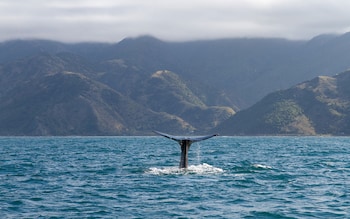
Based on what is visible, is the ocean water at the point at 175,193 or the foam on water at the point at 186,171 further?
the foam on water at the point at 186,171

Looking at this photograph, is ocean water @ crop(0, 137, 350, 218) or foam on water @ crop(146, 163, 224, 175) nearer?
ocean water @ crop(0, 137, 350, 218)

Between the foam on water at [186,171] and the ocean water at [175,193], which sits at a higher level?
the foam on water at [186,171]

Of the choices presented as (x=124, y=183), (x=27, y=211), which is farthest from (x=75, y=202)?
(x=124, y=183)

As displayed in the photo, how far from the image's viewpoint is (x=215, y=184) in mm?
58625

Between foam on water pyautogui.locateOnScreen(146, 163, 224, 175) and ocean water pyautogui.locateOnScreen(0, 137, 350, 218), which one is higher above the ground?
foam on water pyautogui.locateOnScreen(146, 163, 224, 175)

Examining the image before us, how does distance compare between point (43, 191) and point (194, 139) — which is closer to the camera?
point (43, 191)

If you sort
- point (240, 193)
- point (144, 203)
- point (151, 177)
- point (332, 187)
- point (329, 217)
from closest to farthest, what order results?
point (329, 217)
point (144, 203)
point (240, 193)
point (332, 187)
point (151, 177)

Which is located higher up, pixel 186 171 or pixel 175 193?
pixel 186 171

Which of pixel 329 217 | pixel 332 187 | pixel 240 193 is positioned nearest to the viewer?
pixel 329 217

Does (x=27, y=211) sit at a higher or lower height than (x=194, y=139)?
lower

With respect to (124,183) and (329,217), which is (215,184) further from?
(329,217)

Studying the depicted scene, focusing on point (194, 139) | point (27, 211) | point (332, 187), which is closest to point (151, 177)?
point (194, 139)

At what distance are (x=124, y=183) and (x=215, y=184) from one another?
7950 millimetres

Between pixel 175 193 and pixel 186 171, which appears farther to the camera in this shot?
pixel 186 171
